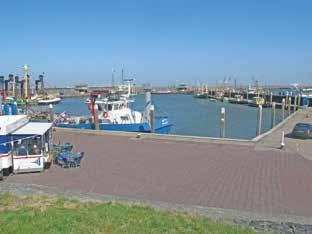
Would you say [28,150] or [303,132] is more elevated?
[28,150]

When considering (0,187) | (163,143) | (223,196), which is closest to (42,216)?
(0,187)

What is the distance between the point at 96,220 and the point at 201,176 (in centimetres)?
609

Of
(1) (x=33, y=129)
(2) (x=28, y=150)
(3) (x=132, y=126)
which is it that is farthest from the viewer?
(3) (x=132, y=126)

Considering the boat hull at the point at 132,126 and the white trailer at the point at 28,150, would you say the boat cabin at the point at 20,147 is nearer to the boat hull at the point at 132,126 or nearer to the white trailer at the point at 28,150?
the white trailer at the point at 28,150

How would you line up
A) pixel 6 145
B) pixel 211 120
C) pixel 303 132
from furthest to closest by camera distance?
pixel 211 120, pixel 303 132, pixel 6 145

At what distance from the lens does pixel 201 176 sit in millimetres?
12617

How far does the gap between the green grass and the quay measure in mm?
1528

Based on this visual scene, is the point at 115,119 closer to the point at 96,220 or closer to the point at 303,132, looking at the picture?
the point at 303,132

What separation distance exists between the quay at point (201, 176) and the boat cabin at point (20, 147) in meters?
0.45

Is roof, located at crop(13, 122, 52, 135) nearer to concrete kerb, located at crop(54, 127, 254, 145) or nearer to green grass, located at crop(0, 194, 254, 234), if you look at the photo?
green grass, located at crop(0, 194, 254, 234)

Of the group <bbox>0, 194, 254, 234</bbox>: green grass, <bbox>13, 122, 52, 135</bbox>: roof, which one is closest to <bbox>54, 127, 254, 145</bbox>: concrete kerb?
<bbox>13, 122, 52, 135</bbox>: roof

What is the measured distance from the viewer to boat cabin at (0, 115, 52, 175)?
40.7 feet

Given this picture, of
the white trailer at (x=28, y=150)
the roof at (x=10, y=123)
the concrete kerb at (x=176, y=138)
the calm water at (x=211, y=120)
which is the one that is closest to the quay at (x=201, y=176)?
the concrete kerb at (x=176, y=138)

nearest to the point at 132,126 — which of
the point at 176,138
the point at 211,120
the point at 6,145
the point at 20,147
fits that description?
the point at 176,138
